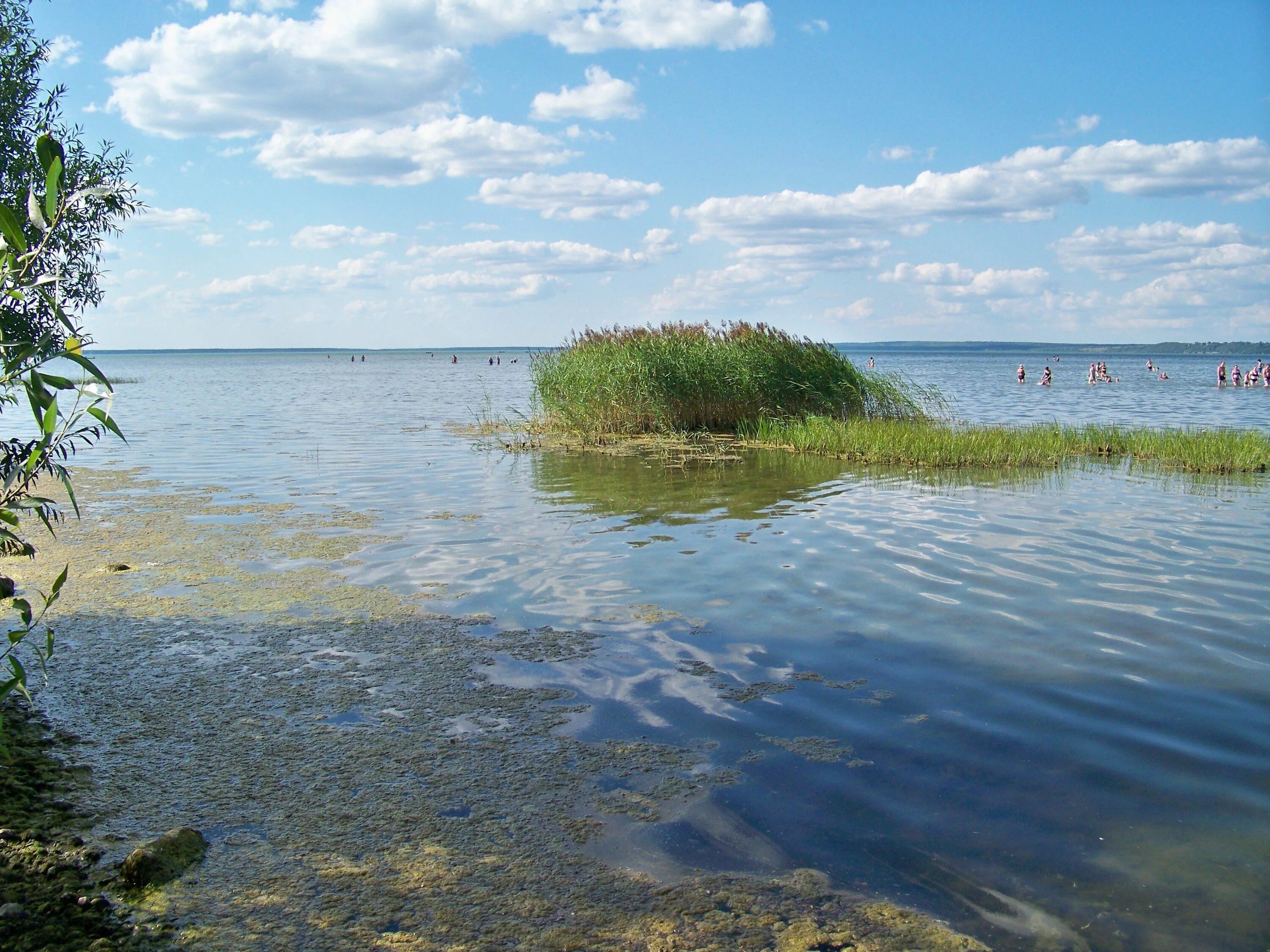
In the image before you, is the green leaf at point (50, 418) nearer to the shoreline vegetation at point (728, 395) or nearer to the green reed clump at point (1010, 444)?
the green reed clump at point (1010, 444)

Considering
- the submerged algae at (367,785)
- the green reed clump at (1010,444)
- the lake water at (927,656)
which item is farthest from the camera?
the green reed clump at (1010,444)

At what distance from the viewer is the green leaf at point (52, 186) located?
2.70 meters

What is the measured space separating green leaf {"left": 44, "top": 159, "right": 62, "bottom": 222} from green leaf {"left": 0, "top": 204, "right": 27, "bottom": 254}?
0.31 feet

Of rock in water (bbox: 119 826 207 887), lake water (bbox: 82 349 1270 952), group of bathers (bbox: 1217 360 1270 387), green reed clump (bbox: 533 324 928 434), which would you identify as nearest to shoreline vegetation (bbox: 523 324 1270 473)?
green reed clump (bbox: 533 324 928 434)

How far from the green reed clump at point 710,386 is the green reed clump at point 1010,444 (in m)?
1.38

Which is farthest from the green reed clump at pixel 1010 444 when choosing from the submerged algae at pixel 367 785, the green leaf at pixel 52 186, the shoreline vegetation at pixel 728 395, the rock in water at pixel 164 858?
the green leaf at pixel 52 186

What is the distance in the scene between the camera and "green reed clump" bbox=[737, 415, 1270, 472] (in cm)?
1703

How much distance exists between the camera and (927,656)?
6945 mm

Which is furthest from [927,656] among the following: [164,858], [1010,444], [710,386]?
[710,386]

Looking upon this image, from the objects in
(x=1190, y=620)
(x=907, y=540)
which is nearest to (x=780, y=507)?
(x=907, y=540)

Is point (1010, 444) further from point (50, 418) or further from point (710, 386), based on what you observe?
point (50, 418)

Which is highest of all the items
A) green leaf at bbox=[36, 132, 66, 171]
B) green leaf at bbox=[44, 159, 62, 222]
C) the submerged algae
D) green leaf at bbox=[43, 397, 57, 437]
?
→ green leaf at bbox=[36, 132, 66, 171]

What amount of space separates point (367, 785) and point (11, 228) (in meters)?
3.14

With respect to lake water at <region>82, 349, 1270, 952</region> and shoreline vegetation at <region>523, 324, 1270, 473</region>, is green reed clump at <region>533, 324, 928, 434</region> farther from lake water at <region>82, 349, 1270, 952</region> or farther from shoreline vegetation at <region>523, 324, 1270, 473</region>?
lake water at <region>82, 349, 1270, 952</region>
